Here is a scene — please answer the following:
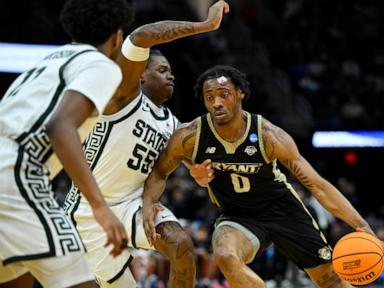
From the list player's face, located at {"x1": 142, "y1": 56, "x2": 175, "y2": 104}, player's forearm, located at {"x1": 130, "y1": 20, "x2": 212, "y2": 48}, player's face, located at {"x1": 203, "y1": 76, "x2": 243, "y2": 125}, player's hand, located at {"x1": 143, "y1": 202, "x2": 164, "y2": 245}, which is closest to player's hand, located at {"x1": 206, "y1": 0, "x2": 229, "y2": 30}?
player's forearm, located at {"x1": 130, "y1": 20, "x2": 212, "y2": 48}

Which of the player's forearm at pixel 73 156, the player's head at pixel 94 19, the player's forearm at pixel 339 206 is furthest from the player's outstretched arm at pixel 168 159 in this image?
the player's forearm at pixel 73 156

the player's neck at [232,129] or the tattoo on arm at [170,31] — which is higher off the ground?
the tattoo on arm at [170,31]

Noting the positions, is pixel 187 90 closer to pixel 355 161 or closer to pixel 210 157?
pixel 355 161

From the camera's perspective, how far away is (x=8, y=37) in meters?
17.2

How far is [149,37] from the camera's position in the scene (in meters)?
6.12

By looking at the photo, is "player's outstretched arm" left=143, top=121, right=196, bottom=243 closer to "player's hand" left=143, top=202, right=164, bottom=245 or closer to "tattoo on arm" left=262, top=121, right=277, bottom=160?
"player's hand" left=143, top=202, right=164, bottom=245

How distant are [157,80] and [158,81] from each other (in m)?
0.01

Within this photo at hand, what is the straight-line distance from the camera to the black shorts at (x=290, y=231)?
21.6 ft

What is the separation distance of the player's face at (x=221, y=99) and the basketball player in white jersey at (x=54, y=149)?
2.34m

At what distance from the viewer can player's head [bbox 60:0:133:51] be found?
13.4 feet

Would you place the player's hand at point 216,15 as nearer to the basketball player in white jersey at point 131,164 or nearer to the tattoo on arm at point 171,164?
the basketball player in white jersey at point 131,164

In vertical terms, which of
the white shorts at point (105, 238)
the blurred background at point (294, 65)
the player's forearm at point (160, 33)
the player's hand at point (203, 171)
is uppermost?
the player's forearm at point (160, 33)

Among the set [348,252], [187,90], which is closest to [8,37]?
[187,90]

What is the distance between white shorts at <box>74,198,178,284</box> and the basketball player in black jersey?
0.50 feet
